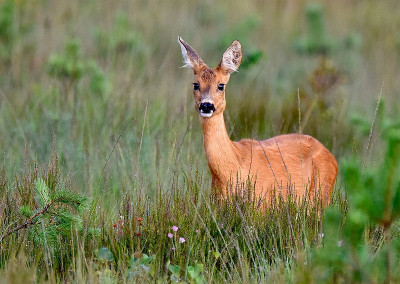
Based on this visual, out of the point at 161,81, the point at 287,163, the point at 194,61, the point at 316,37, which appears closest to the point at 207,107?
the point at 194,61

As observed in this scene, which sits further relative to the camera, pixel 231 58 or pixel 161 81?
pixel 161 81

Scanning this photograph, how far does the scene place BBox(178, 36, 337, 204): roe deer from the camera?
4.05m

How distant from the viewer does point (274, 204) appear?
136 inches

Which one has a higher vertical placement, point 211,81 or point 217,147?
point 211,81

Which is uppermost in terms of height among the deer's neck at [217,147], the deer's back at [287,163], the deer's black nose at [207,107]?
the deer's black nose at [207,107]

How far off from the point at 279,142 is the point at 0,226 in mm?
2149

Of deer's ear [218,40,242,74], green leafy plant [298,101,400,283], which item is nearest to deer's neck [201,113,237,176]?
deer's ear [218,40,242,74]

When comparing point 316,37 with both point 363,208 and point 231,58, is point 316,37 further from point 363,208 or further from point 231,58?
point 363,208

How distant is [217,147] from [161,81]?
11.2 feet

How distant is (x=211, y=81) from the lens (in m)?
4.30

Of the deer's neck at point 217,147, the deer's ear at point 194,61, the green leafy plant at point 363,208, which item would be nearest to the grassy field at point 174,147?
the green leafy plant at point 363,208

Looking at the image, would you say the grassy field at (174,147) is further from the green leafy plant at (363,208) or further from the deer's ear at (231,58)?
the deer's ear at (231,58)

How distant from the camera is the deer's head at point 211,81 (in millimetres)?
4098

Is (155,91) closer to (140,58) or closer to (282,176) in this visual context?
(140,58)
